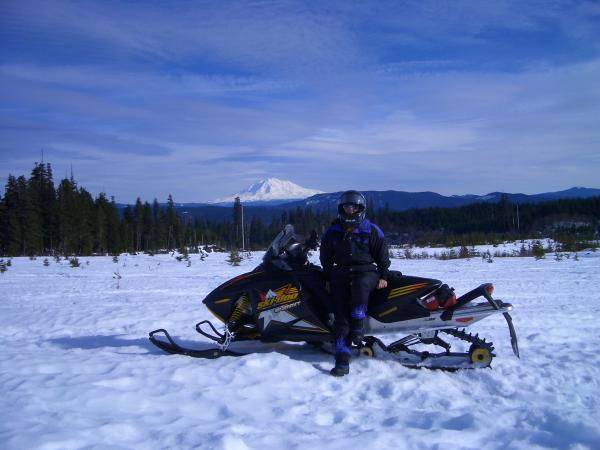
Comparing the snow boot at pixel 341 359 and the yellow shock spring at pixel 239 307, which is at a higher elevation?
the yellow shock spring at pixel 239 307

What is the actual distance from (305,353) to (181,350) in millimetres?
1394

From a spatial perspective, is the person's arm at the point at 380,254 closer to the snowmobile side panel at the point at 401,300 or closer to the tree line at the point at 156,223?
the snowmobile side panel at the point at 401,300

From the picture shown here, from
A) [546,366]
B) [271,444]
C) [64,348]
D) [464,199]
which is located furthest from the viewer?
[464,199]

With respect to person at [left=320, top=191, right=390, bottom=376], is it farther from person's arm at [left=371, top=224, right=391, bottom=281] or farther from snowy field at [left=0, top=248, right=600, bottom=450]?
snowy field at [left=0, top=248, right=600, bottom=450]

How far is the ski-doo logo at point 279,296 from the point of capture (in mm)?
5242

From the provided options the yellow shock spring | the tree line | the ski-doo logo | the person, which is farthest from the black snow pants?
the tree line

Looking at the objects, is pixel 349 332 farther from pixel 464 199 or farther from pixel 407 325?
pixel 464 199

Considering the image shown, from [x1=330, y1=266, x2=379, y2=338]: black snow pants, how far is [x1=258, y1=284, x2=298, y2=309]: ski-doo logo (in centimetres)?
43

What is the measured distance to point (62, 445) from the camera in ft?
9.64

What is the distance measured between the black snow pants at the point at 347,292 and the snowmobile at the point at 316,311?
0.18 m

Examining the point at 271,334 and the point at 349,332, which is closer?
the point at 349,332

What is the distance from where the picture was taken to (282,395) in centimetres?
416

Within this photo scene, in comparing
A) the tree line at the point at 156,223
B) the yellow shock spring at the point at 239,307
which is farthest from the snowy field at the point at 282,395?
the tree line at the point at 156,223

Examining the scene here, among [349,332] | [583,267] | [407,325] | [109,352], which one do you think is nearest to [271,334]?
[349,332]
